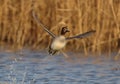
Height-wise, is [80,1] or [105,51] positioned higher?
[80,1]

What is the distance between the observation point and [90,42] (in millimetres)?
8680

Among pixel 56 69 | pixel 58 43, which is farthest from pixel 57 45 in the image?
pixel 56 69

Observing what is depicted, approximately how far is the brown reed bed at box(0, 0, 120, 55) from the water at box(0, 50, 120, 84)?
27 centimetres

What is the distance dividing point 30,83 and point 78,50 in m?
2.74

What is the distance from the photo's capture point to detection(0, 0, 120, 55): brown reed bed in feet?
27.7

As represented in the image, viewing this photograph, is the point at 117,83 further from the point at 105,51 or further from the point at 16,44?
the point at 16,44

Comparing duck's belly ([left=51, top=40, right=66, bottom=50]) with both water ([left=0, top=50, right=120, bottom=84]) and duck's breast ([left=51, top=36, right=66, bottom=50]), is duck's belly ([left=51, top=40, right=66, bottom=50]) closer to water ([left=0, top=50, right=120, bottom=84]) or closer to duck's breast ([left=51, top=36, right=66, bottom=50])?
duck's breast ([left=51, top=36, right=66, bottom=50])

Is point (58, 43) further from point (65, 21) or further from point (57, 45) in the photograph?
point (65, 21)

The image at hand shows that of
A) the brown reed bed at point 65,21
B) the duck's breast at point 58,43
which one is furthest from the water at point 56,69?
the duck's breast at point 58,43

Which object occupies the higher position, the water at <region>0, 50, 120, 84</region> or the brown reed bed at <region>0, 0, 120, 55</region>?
the brown reed bed at <region>0, 0, 120, 55</region>

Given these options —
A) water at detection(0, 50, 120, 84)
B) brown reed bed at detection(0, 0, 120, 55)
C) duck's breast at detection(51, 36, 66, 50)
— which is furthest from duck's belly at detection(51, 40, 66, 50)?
brown reed bed at detection(0, 0, 120, 55)

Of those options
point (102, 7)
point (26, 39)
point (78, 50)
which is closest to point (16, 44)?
point (26, 39)

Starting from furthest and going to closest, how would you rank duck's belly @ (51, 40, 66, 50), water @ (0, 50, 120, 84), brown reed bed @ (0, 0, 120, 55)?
brown reed bed @ (0, 0, 120, 55)
water @ (0, 50, 120, 84)
duck's belly @ (51, 40, 66, 50)

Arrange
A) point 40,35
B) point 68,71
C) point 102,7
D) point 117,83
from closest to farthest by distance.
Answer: point 117,83 < point 68,71 < point 102,7 < point 40,35
